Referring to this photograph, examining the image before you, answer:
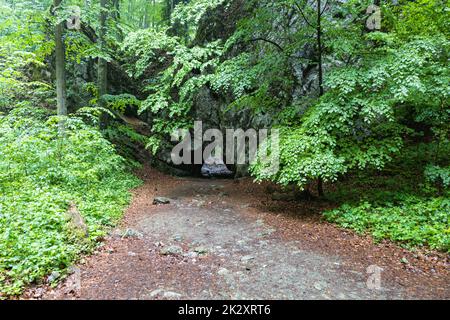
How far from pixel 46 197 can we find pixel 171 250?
10.4 feet

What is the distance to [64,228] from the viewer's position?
17.3ft

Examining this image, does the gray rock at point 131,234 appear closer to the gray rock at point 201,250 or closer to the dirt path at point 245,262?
the dirt path at point 245,262

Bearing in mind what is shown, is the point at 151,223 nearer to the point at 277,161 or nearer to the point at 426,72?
the point at 277,161

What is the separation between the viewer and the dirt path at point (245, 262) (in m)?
4.04

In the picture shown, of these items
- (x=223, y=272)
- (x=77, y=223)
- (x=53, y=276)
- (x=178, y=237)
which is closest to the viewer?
(x=53, y=276)

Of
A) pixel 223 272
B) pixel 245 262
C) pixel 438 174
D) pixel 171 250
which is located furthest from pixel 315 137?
pixel 171 250

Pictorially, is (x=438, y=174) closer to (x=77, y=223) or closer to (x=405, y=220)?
(x=405, y=220)

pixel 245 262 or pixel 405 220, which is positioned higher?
pixel 405 220

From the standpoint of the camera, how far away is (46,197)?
6.20 metres

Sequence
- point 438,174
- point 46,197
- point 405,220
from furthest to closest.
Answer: point 438,174 < point 46,197 < point 405,220

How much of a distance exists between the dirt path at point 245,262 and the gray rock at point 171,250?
21 mm

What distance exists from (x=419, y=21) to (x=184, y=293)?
8.44m

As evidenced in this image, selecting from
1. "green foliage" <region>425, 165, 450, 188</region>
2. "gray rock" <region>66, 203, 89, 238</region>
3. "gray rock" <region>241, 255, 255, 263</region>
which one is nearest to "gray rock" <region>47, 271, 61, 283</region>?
"gray rock" <region>66, 203, 89, 238</region>
